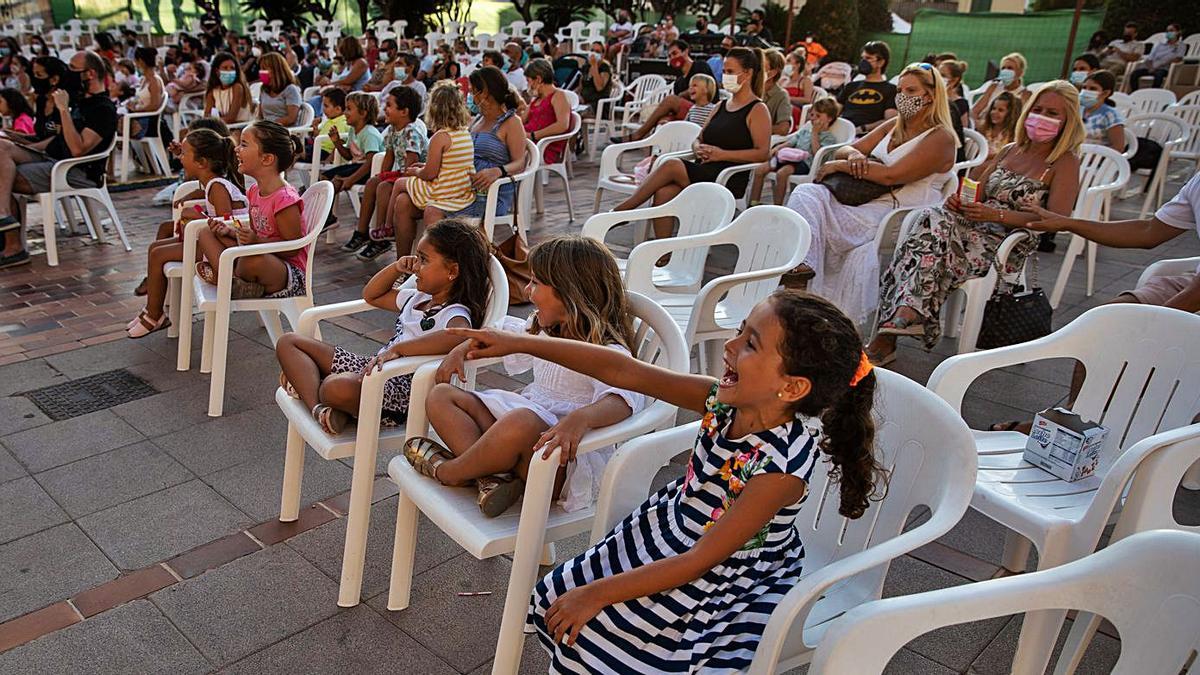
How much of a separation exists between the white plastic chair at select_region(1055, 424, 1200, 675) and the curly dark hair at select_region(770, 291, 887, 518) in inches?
25.0

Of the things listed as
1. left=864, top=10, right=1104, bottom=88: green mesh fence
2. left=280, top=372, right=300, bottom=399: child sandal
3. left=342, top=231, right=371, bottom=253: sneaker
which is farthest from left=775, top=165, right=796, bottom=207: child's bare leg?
left=864, top=10, right=1104, bottom=88: green mesh fence

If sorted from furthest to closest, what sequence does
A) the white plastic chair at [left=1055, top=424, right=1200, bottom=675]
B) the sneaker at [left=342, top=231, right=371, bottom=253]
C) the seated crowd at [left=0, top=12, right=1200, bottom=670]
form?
the sneaker at [left=342, top=231, right=371, bottom=253]
the white plastic chair at [left=1055, top=424, right=1200, bottom=675]
the seated crowd at [left=0, top=12, right=1200, bottom=670]

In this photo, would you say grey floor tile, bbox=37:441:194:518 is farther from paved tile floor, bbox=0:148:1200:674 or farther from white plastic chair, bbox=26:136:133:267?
white plastic chair, bbox=26:136:133:267

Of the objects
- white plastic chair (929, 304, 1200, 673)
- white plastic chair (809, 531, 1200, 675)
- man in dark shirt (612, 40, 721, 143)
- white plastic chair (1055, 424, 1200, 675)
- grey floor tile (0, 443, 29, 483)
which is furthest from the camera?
man in dark shirt (612, 40, 721, 143)

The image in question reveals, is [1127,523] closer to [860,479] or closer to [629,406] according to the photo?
[860,479]

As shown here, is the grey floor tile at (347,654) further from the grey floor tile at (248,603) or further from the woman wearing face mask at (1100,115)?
the woman wearing face mask at (1100,115)

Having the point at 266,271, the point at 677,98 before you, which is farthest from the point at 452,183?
Result: the point at 677,98

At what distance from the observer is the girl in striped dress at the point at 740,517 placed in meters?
1.50

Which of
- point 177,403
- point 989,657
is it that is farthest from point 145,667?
point 989,657

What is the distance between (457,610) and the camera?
7.36 feet

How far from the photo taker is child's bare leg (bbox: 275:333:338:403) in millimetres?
2453

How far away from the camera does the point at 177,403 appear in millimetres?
3480

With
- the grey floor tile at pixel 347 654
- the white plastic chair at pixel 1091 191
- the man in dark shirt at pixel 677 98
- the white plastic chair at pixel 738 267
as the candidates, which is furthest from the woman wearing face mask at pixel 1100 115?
the grey floor tile at pixel 347 654

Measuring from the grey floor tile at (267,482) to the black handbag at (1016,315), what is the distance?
2782mm
